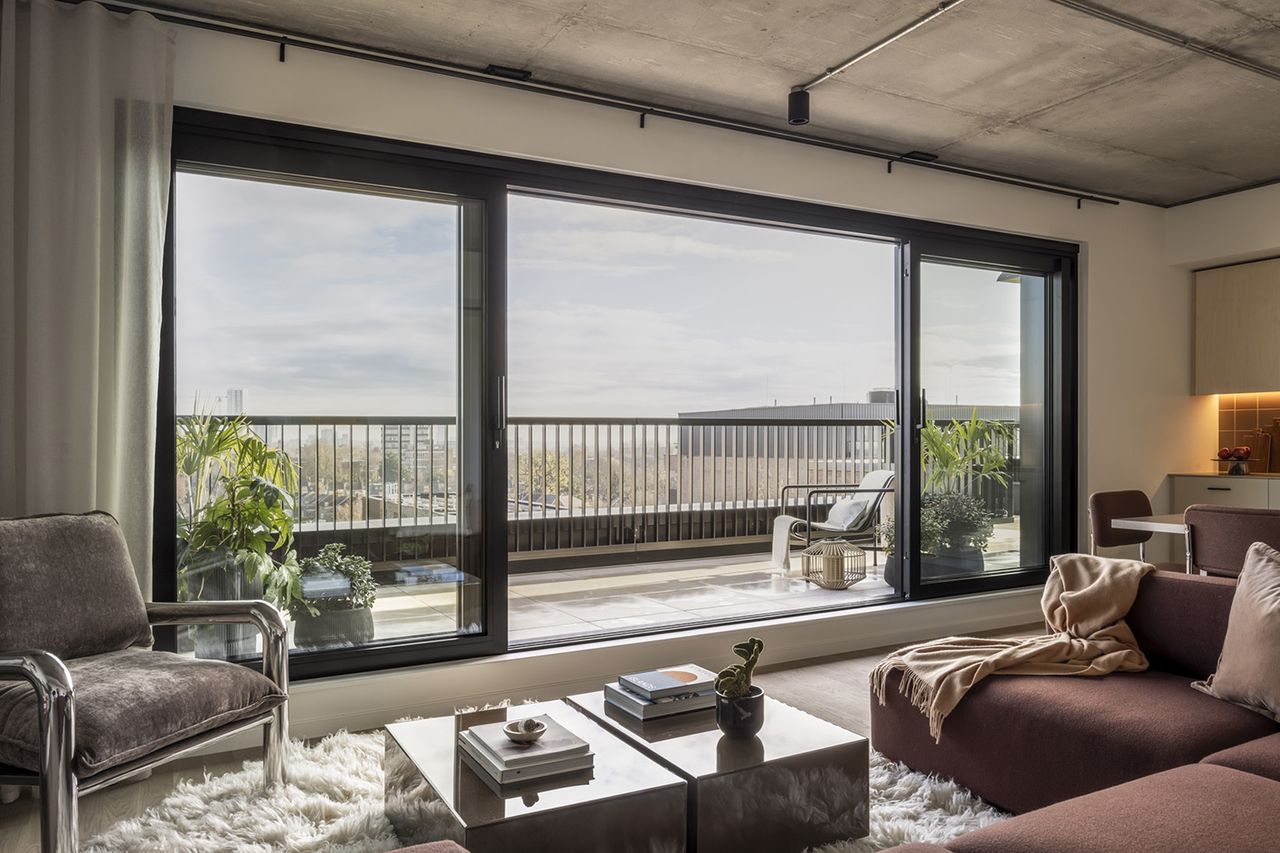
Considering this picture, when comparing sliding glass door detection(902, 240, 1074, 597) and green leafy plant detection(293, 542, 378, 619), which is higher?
sliding glass door detection(902, 240, 1074, 597)

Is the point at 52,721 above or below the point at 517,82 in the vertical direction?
Result: below

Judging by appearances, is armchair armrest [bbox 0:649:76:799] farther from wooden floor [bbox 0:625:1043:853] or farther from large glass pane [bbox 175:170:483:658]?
large glass pane [bbox 175:170:483:658]

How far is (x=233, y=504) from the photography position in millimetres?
3391

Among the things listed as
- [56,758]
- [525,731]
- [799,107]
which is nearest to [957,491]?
[799,107]

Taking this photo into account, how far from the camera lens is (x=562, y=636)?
4.16 m

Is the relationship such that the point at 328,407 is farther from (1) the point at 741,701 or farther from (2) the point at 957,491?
(2) the point at 957,491

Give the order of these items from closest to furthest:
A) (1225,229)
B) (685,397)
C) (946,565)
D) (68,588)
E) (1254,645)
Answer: (1254,645) < (68,588) < (946,565) < (1225,229) < (685,397)

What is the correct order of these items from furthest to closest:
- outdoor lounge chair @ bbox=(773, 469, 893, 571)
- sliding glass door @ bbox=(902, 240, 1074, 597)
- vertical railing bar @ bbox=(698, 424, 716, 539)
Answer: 1. vertical railing bar @ bbox=(698, 424, 716, 539)
2. outdoor lounge chair @ bbox=(773, 469, 893, 571)
3. sliding glass door @ bbox=(902, 240, 1074, 597)

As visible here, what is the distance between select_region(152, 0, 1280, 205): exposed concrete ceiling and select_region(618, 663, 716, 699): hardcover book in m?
2.33

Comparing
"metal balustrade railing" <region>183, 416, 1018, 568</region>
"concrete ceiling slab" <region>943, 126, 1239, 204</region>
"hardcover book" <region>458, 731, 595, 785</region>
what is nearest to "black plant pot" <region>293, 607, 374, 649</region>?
"hardcover book" <region>458, 731, 595, 785</region>

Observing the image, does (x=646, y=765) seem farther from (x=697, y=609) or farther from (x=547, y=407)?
(x=547, y=407)

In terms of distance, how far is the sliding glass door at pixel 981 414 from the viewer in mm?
5195

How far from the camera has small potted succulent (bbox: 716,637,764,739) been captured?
8.03ft

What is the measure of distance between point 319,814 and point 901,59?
3.49m
